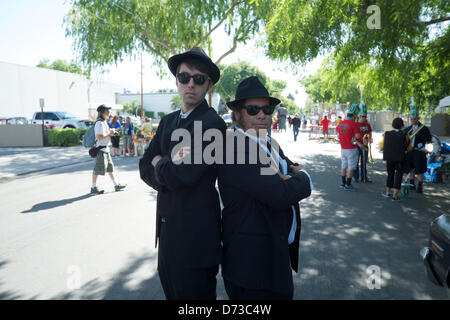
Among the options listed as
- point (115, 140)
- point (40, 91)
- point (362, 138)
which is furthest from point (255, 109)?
point (40, 91)

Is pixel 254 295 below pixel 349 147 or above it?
below

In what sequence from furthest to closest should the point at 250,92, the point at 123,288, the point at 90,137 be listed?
A: the point at 90,137 → the point at 123,288 → the point at 250,92

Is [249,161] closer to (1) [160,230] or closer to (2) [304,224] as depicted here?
(1) [160,230]

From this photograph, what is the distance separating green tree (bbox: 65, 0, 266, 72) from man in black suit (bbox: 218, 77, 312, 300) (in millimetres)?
15099

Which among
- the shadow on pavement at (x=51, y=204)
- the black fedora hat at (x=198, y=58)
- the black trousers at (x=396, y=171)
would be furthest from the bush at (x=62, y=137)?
the black fedora hat at (x=198, y=58)

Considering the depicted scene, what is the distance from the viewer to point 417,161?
25.5 ft

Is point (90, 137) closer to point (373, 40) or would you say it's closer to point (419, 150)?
point (373, 40)

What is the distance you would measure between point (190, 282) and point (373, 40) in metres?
8.20

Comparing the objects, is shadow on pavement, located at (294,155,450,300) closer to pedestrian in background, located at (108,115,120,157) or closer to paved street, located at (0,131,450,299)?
paved street, located at (0,131,450,299)

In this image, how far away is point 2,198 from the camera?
7375 millimetres

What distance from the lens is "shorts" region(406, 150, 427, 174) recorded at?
25.4ft

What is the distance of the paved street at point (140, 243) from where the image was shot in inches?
129

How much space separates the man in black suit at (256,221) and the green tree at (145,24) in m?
15.1

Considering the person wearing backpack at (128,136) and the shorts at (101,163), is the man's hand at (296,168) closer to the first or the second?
the shorts at (101,163)
